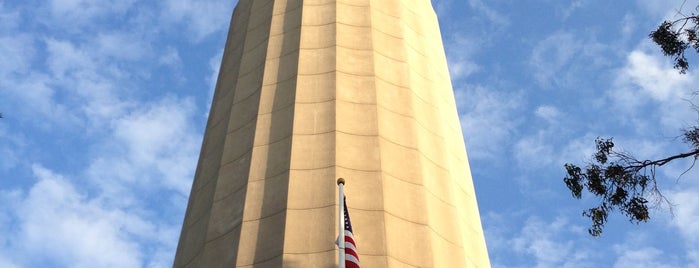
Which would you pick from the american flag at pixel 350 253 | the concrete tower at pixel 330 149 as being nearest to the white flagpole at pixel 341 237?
the american flag at pixel 350 253

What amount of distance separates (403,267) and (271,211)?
4083 mm

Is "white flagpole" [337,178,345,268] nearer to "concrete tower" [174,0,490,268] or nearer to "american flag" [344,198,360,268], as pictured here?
"american flag" [344,198,360,268]

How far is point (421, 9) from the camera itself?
3425 cm

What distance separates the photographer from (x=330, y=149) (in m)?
23.6

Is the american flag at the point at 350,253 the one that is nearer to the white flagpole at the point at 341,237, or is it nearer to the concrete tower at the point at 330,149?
the white flagpole at the point at 341,237

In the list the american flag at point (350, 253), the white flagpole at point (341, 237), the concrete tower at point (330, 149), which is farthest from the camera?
the concrete tower at point (330, 149)

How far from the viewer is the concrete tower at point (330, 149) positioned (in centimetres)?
2155

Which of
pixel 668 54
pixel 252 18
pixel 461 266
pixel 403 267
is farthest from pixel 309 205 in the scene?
pixel 252 18

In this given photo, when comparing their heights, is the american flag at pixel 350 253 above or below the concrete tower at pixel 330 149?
below

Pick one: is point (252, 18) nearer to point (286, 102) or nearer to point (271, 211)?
point (286, 102)

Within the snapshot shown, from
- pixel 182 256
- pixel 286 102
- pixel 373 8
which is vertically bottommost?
pixel 182 256

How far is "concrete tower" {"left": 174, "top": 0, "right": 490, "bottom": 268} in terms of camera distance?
848 inches

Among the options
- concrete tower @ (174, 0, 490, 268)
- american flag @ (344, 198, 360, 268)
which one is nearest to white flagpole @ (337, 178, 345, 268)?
american flag @ (344, 198, 360, 268)

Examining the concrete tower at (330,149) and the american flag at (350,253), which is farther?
the concrete tower at (330,149)
